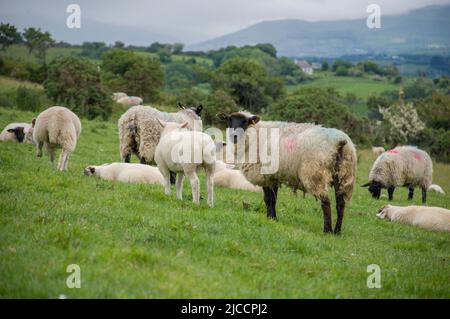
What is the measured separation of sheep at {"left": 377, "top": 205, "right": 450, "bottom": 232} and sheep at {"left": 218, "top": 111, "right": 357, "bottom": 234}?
4.78m

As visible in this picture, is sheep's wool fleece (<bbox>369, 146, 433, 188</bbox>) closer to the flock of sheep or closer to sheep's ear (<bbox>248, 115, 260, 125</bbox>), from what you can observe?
the flock of sheep

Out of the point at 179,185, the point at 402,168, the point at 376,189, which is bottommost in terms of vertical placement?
the point at 376,189

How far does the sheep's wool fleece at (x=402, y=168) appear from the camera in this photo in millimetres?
23517

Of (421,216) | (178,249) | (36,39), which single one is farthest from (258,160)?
(36,39)

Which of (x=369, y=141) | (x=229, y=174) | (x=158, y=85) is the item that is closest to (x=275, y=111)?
(x=369, y=141)

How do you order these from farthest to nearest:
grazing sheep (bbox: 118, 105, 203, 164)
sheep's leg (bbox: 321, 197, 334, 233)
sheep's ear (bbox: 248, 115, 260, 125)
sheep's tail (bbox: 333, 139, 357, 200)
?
grazing sheep (bbox: 118, 105, 203, 164) < sheep's ear (bbox: 248, 115, 260, 125) < sheep's leg (bbox: 321, 197, 334, 233) < sheep's tail (bbox: 333, 139, 357, 200)

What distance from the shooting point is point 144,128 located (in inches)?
720

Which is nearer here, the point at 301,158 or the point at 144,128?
the point at 301,158

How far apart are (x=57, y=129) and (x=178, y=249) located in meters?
7.90

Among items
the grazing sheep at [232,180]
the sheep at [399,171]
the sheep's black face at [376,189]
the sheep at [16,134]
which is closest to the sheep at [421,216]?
the grazing sheep at [232,180]

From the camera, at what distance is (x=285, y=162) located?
12.3m

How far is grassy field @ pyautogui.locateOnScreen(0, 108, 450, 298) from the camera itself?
6875 mm

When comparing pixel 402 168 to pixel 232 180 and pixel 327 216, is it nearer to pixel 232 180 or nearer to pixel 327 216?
pixel 232 180

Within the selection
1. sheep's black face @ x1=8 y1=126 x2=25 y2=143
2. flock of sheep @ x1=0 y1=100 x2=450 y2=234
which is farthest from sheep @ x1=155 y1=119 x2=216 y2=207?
sheep's black face @ x1=8 y1=126 x2=25 y2=143
